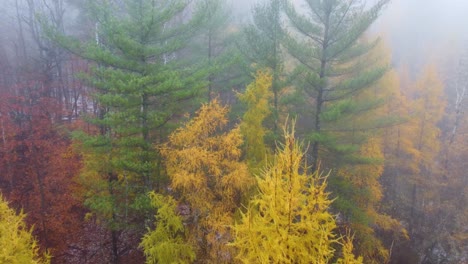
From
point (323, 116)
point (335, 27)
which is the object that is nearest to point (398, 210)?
point (323, 116)

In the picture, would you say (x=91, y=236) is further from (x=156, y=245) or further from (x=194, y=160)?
(x=194, y=160)

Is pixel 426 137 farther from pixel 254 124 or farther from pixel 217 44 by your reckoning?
pixel 254 124

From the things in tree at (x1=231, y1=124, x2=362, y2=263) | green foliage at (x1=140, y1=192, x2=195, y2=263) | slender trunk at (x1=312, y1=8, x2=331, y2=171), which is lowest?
green foliage at (x1=140, y1=192, x2=195, y2=263)

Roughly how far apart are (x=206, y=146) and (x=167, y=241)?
3294mm

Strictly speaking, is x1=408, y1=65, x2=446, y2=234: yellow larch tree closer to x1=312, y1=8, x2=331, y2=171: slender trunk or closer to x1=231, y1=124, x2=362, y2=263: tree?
x1=312, y1=8, x2=331, y2=171: slender trunk

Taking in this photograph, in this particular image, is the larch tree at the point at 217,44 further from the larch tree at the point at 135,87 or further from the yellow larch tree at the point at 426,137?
the yellow larch tree at the point at 426,137

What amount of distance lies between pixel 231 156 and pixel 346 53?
6991mm

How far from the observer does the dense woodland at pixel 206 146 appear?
10289mm

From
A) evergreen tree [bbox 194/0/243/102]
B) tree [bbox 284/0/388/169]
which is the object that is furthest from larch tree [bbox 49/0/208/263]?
evergreen tree [bbox 194/0/243/102]

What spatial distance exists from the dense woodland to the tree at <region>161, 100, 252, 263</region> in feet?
0.17

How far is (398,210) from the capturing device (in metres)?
22.1

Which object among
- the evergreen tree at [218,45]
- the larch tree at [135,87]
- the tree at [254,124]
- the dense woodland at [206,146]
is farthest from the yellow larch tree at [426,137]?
the larch tree at [135,87]

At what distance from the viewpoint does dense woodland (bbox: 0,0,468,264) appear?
33.8 feet

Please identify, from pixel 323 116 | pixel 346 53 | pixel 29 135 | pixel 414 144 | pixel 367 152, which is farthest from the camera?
pixel 414 144
